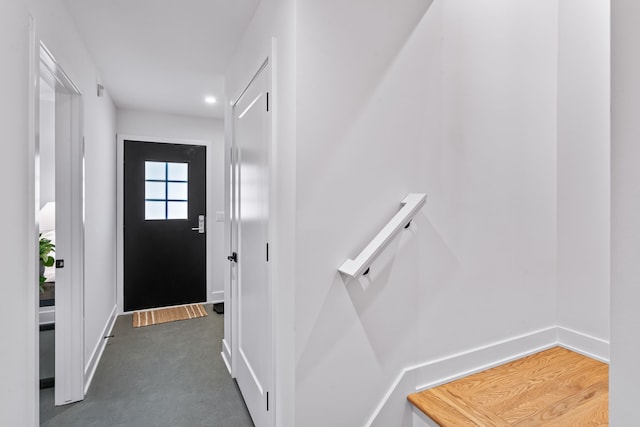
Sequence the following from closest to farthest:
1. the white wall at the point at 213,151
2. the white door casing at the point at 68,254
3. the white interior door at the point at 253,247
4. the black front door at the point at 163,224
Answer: the white interior door at the point at 253,247
the white door casing at the point at 68,254
the black front door at the point at 163,224
the white wall at the point at 213,151

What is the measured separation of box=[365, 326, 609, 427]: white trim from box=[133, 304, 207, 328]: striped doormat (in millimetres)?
2879

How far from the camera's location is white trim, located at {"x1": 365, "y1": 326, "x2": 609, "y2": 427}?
1515mm

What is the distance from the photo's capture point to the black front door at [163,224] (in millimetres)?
3947

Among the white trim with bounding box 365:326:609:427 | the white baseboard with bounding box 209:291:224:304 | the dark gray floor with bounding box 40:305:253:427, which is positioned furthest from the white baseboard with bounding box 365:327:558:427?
the white baseboard with bounding box 209:291:224:304

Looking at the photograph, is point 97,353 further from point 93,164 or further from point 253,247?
point 253,247

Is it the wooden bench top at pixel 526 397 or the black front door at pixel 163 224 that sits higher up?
the black front door at pixel 163 224

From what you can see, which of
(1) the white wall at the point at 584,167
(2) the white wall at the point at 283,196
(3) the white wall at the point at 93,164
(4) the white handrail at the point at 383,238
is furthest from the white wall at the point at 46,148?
(1) the white wall at the point at 584,167

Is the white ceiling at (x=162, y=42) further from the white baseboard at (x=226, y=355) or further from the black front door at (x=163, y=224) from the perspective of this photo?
the white baseboard at (x=226, y=355)

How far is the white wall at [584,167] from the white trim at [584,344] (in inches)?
1.1

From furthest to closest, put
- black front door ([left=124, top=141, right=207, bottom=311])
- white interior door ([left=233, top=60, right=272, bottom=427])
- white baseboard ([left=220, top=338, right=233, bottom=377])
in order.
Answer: black front door ([left=124, top=141, right=207, bottom=311]), white baseboard ([left=220, top=338, right=233, bottom=377]), white interior door ([left=233, top=60, right=272, bottom=427])

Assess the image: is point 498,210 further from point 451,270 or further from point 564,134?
point 564,134

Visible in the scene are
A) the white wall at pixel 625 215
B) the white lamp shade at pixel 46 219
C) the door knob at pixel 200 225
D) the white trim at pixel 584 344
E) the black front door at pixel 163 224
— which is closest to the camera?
the white wall at pixel 625 215

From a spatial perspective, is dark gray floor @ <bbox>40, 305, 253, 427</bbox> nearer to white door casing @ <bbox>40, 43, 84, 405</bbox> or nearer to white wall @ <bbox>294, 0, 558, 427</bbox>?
white door casing @ <bbox>40, 43, 84, 405</bbox>

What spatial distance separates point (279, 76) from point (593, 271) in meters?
2.10
